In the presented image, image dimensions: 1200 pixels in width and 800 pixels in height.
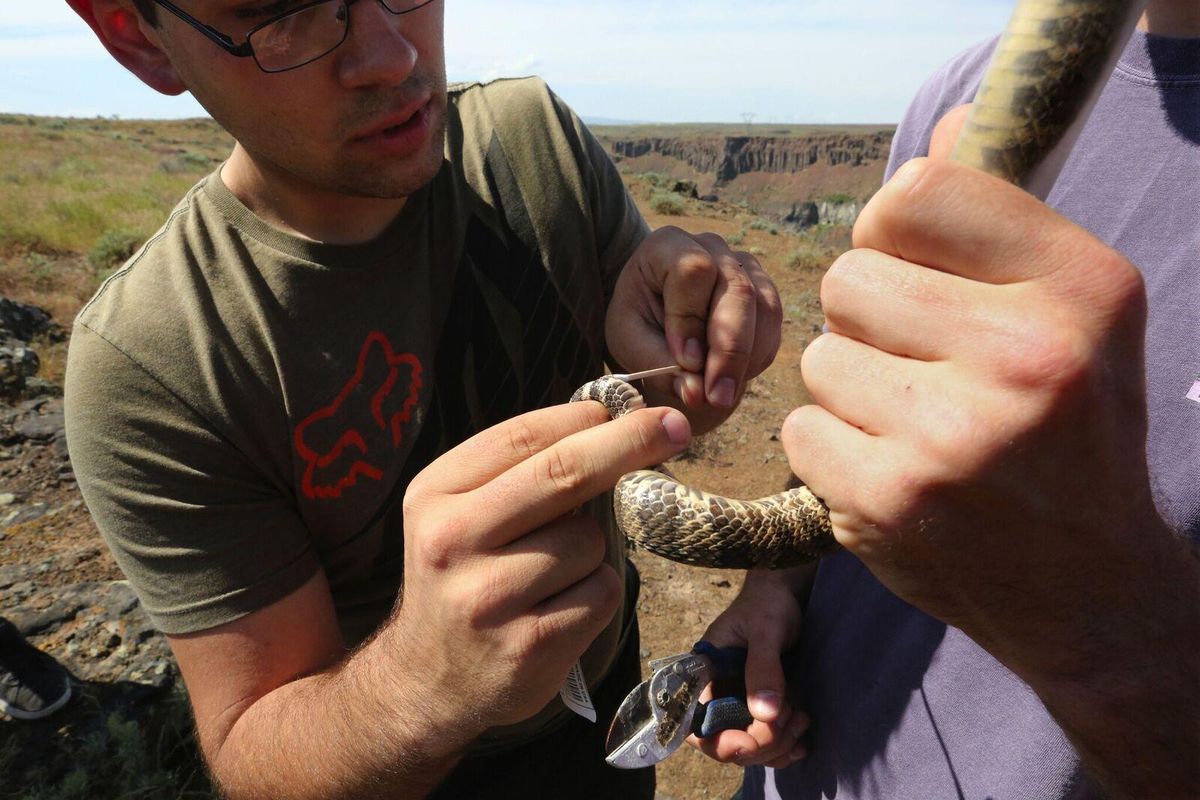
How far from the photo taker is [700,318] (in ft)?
6.40

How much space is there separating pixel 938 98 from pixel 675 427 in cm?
140

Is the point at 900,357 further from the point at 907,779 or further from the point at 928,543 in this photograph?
the point at 907,779

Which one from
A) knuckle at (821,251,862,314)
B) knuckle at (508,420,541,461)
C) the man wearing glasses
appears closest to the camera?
knuckle at (821,251,862,314)

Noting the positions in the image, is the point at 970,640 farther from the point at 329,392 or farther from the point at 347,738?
the point at 329,392

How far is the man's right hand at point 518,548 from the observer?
1358 mm

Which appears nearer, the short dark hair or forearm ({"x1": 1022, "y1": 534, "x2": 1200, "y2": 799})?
forearm ({"x1": 1022, "y1": 534, "x2": 1200, "y2": 799})

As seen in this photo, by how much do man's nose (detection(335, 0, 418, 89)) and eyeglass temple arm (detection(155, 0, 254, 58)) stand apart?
246mm

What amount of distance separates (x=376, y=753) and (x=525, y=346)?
138 centimetres

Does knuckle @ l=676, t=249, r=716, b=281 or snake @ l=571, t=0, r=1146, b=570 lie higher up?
snake @ l=571, t=0, r=1146, b=570

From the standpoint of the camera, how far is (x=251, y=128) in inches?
77.7

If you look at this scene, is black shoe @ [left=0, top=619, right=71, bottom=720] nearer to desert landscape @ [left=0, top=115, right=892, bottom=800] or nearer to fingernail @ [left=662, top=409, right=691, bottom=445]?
desert landscape @ [left=0, top=115, right=892, bottom=800]

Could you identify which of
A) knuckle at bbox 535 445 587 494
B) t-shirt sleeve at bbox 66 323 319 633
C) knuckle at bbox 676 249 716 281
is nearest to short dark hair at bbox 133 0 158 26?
t-shirt sleeve at bbox 66 323 319 633

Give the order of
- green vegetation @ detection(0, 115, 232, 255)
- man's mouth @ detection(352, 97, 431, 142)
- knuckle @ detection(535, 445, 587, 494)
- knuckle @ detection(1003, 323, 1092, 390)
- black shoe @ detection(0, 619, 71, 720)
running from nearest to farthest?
knuckle @ detection(1003, 323, 1092, 390)
knuckle @ detection(535, 445, 587, 494)
man's mouth @ detection(352, 97, 431, 142)
black shoe @ detection(0, 619, 71, 720)
green vegetation @ detection(0, 115, 232, 255)

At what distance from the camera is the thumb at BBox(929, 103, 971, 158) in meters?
1.08
